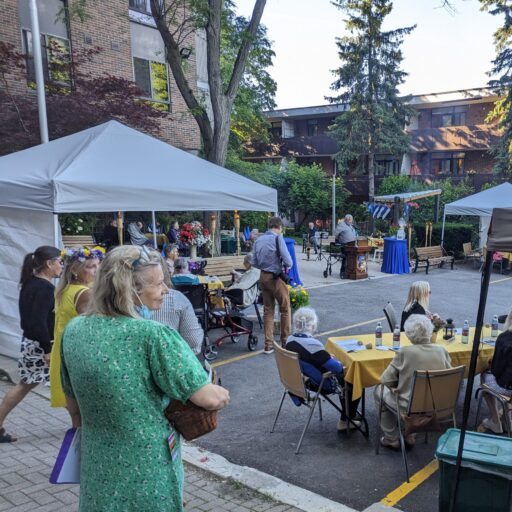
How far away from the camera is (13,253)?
21.9 ft

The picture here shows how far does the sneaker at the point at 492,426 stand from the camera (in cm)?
457

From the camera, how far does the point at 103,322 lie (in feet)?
6.17

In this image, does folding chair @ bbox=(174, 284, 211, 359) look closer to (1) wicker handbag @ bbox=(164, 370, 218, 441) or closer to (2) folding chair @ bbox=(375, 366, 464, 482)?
(2) folding chair @ bbox=(375, 366, 464, 482)

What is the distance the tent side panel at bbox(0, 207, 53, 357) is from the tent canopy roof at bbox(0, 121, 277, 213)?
14.5 inches

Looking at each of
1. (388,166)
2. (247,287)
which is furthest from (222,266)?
(388,166)

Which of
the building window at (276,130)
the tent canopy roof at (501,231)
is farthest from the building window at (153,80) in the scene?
the building window at (276,130)

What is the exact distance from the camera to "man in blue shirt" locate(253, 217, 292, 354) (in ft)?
23.1

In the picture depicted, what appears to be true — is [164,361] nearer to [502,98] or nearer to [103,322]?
[103,322]

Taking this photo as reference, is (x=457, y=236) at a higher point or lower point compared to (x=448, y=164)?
lower

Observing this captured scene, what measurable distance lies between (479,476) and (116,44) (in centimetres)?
1708

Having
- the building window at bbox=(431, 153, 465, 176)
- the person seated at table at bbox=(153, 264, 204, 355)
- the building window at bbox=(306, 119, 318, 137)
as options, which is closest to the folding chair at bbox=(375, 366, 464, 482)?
the person seated at table at bbox=(153, 264, 204, 355)

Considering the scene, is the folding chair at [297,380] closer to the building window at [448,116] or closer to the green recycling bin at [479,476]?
the green recycling bin at [479,476]

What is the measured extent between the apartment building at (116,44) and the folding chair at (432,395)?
12292 millimetres

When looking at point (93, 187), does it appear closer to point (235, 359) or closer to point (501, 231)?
point (235, 359)
